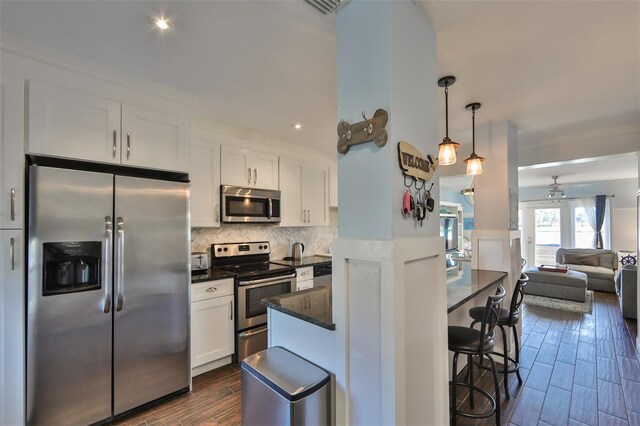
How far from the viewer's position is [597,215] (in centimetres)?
712

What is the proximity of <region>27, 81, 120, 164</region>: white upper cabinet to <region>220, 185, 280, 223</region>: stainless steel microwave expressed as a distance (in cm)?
121

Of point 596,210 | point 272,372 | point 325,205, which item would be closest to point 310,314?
point 272,372

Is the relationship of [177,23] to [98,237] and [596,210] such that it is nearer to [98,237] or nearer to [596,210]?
[98,237]

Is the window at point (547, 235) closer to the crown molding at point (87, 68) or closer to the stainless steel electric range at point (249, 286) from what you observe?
the stainless steel electric range at point (249, 286)

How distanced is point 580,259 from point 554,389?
18.6 ft

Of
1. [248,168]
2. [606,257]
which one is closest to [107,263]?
[248,168]

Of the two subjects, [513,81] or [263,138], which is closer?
[513,81]

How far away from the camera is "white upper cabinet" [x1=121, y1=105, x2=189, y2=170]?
2164 millimetres

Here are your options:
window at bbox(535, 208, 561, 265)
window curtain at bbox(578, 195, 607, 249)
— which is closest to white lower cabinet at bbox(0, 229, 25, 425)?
window curtain at bbox(578, 195, 607, 249)

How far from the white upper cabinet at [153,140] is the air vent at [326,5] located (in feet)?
5.24

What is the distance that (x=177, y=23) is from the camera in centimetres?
155

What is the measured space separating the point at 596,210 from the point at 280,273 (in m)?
8.28

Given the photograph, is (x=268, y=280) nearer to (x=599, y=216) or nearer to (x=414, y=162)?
(x=414, y=162)

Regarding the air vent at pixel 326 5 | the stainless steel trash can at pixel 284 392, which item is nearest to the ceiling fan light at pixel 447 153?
the air vent at pixel 326 5
